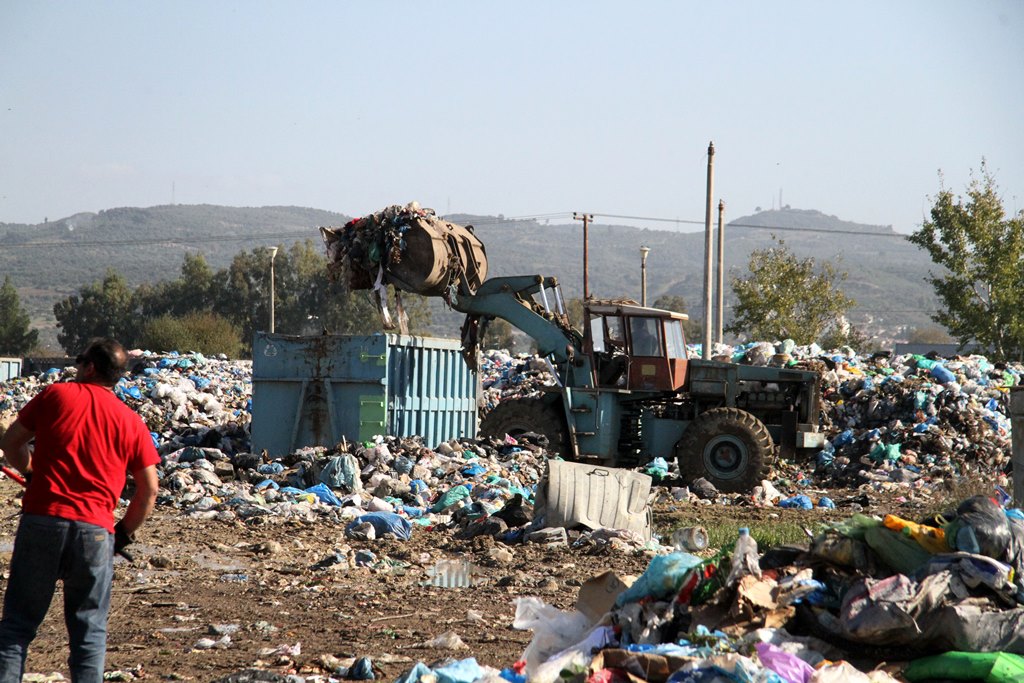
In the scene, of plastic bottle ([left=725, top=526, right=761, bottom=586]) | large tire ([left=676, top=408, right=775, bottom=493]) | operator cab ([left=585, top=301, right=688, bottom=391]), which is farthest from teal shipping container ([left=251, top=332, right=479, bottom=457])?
plastic bottle ([left=725, top=526, right=761, bottom=586])

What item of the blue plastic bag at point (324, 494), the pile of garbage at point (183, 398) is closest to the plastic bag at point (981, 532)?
the blue plastic bag at point (324, 494)

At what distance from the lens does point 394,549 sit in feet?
29.5

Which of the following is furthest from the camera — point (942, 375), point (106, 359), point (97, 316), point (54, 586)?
point (97, 316)

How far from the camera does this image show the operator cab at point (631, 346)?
13.7 m

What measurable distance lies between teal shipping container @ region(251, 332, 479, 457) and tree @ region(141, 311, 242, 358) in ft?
116

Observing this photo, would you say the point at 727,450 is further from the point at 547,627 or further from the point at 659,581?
the point at 547,627

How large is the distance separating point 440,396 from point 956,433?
24.7ft

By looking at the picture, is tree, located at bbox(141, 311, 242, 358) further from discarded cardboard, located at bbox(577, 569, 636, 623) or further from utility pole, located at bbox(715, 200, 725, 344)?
discarded cardboard, located at bbox(577, 569, 636, 623)

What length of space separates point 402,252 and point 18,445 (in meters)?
9.07

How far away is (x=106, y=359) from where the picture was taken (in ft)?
14.6

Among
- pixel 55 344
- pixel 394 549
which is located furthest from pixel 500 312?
pixel 55 344

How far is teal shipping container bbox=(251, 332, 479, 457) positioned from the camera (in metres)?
13.3

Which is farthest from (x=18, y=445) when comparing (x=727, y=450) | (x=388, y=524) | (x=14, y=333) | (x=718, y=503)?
(x=14, y=333)

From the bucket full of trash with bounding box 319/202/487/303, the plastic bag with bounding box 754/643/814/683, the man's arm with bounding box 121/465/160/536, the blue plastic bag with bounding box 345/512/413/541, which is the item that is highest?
the bucket full of trash with bounding box 319/202/487/303
